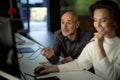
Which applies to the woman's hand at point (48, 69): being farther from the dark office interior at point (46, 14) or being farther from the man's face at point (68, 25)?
the dark office interior at point (46, 14)

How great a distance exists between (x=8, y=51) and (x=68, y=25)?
1.24 metres

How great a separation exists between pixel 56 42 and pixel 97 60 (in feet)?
2.45

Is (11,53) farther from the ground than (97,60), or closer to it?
farther from the ground

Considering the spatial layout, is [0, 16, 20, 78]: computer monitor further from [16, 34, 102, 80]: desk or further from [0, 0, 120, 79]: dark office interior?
[0, 0, 120, 79]: dark office interior

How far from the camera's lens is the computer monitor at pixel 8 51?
1259mm

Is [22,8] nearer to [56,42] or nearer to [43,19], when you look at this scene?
[43,19]

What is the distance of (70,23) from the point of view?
8.01ft

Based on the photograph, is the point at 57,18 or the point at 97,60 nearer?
the point at 97,60

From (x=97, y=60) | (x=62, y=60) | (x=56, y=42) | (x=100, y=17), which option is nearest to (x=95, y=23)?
(x=100, y=17)

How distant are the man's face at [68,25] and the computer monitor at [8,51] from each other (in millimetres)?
1115

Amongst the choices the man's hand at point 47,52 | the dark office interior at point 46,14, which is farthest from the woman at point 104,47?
the dark office interior at point 46,14

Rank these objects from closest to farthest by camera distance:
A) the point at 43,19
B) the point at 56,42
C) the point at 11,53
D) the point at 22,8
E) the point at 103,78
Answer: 1. the point at 11,53
2. the point at 103,78
3. the point at 56,42
4. the point at 22,8
5. the point at 43,19

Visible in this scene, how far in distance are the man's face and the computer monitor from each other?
3.66 ft

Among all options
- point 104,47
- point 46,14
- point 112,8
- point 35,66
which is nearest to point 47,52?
point 35,66
